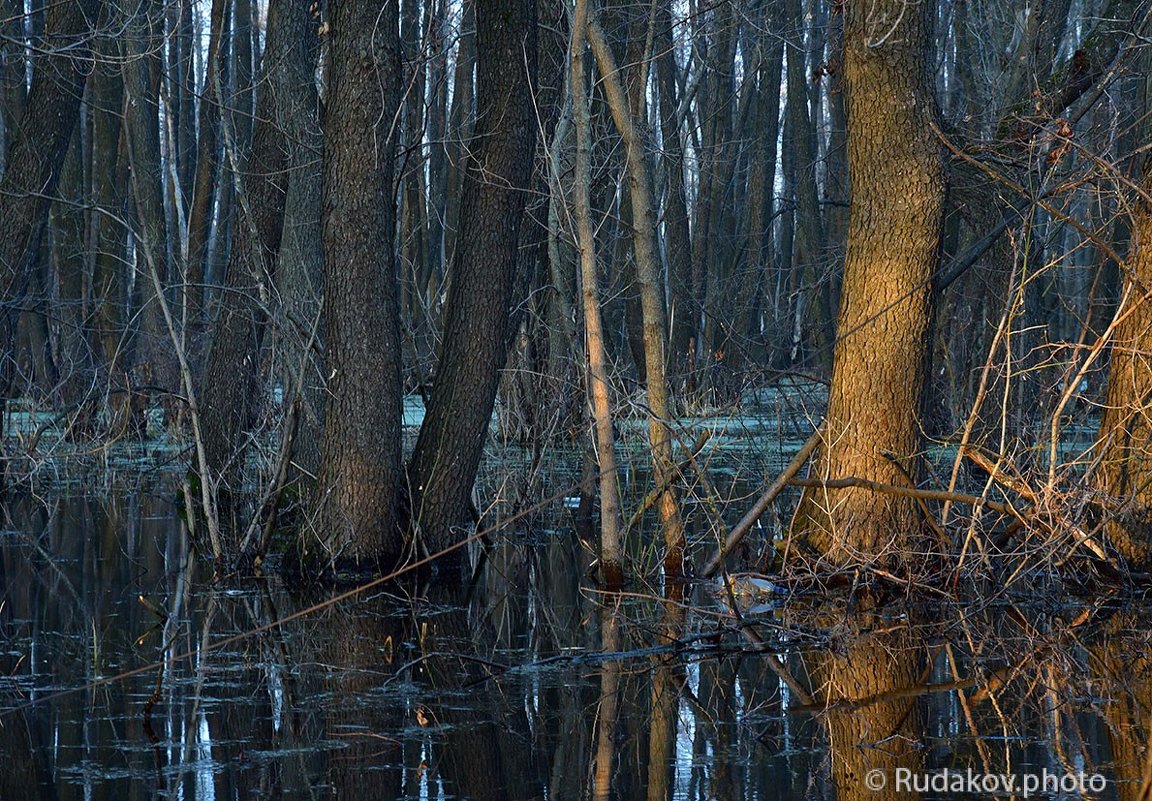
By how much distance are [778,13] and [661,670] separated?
696 inches

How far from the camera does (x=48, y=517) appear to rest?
39.1ft

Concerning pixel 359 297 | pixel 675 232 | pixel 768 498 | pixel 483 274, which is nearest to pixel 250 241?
pixel 359 297

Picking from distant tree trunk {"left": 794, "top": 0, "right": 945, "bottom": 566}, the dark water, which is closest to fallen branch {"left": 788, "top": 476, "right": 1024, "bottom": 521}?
distant tree trunk {"left": 794, "top": 0, "right": 945, "bottom": 566}

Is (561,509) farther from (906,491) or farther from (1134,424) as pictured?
(1134,424)

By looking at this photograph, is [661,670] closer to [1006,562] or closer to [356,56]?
[1006,562]

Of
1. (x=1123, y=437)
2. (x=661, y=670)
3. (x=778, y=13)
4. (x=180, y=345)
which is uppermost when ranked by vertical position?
(x=778, y=13)

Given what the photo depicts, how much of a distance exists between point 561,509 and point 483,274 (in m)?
3.31

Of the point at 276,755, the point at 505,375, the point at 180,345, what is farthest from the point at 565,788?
the point at 505,375

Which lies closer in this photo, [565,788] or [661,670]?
[565,788]

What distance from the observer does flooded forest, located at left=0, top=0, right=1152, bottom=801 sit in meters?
4.81

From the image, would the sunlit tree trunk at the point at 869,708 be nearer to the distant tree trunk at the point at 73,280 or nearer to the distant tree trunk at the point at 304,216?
the distant tree trunk at the point at 304,216

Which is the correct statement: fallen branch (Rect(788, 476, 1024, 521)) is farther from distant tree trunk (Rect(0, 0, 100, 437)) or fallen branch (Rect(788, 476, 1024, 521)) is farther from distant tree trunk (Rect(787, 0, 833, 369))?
distant tree trunk (Rect(787, 0, 833, 369))

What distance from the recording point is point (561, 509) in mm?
11922

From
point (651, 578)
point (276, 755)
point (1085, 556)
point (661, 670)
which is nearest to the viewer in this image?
point (276, 755)
